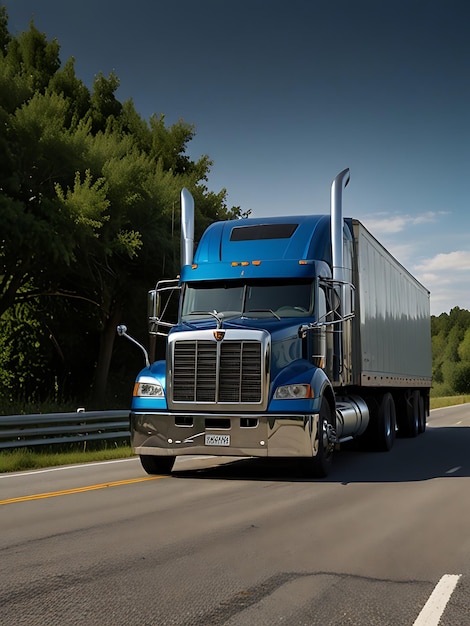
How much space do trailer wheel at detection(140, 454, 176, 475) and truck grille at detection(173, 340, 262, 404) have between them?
1.46 m

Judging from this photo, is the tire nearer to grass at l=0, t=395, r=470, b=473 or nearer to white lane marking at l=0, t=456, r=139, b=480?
grass at l=0, t=395, r=470, b=473

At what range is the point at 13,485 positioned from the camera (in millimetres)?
12820

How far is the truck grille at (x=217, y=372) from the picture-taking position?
1284 centimetres

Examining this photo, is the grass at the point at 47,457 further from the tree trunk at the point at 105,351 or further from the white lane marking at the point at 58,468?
the tree trunk at the point at 105,351

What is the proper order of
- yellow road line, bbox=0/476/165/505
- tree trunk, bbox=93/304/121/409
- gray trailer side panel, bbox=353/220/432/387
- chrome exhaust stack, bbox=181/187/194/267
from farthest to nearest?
tree trunk, bbox=93/304/121/409, gray trailer side panel, bbox=353/220/432/387, chrome exhaust stack, bbox=181/187/194/267, yellow road line, bbox=0/476/165/505

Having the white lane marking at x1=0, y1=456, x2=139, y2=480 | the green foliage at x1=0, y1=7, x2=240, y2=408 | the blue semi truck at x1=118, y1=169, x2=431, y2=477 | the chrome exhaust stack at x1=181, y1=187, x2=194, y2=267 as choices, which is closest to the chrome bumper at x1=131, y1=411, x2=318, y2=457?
the blue semi truck at x1=118, y1=169, x2=431, y2=477

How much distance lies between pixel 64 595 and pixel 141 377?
757cm

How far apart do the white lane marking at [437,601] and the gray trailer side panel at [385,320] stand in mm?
10388

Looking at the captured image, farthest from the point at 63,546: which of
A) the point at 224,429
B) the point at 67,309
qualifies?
the point at 67,309

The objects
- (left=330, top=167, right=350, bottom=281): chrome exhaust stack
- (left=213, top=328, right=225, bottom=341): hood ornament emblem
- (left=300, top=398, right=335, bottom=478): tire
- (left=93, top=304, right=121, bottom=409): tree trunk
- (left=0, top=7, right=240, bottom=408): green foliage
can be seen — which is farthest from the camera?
(left=93, top=304, right=121, bottom=409): tree trunk

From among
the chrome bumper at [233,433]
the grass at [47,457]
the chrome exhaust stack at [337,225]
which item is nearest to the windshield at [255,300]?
the chrome exhaust stack at [337,225]

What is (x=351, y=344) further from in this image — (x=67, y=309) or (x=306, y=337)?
(x=67, y=309)

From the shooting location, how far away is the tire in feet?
43.2

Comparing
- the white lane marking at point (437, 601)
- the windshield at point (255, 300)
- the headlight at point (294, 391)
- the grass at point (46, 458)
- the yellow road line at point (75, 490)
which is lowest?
the white lane marking at point (437, 601)
